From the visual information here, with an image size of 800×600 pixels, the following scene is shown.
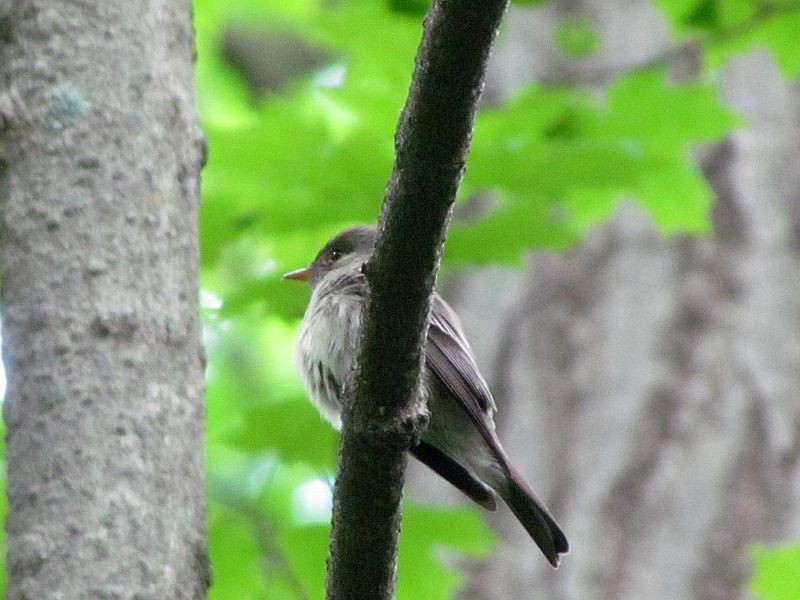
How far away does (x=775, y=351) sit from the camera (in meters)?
5.95

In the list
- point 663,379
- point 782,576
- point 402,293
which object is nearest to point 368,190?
point 782,576

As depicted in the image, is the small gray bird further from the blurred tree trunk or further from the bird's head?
the blurred tree trunk

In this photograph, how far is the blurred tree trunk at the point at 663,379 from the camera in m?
5.60

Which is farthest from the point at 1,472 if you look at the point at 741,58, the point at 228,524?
the point at 741,58

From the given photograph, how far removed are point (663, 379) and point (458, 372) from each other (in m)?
2.37

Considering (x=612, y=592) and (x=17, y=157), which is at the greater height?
(x=612, y=592)

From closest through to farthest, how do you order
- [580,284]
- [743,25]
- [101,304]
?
[101,304] → [743,25] → [580,284]

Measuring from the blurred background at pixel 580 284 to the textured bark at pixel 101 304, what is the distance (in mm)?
929

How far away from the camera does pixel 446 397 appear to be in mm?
3955

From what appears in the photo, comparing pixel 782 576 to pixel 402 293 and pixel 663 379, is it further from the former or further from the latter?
pixel 663 379

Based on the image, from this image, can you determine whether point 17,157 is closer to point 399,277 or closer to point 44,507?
point 44,507

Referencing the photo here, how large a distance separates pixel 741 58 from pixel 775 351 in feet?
5.55

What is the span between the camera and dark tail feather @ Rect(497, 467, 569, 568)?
3600mm

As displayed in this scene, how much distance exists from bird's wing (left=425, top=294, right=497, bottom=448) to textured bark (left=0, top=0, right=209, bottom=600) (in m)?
1.03
